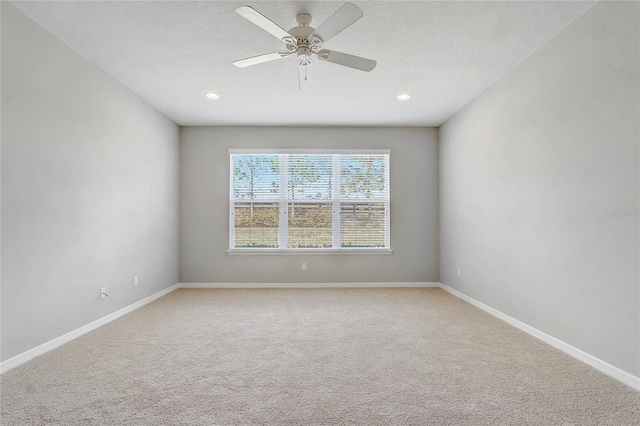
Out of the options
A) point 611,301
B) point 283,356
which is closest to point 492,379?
point 611,301

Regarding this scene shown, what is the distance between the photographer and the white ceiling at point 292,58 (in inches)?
91.4

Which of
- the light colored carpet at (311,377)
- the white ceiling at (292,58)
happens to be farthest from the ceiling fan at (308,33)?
the light colored carpet at (311,377)

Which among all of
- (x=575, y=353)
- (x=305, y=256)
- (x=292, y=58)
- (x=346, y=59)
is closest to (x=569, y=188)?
(x=575, y=353)

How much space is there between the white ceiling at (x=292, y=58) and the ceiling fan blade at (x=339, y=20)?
0.70ft

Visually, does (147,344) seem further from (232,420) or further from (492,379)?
(492,379)

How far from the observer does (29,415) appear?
1730 millimetres

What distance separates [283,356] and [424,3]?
277 centimetres

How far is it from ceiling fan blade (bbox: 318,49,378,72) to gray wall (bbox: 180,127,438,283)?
8.28 feet

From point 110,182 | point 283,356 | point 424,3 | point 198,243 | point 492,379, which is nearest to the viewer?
point 492,379

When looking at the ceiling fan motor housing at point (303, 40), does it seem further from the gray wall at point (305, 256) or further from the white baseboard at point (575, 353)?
the white baseboard at point (575, 353)

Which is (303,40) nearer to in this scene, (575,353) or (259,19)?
(259,19)

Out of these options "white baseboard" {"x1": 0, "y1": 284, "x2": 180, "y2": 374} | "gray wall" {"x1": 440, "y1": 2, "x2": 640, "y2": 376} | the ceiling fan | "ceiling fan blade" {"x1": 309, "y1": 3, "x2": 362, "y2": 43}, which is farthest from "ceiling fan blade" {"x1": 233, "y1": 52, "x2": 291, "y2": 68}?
"white baseboard" {"x1": 0, "y1": 284, "x2": 180, "y2": 374}

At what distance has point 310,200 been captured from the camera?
16.9 feet

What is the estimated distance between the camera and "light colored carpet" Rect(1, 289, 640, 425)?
174 cm
